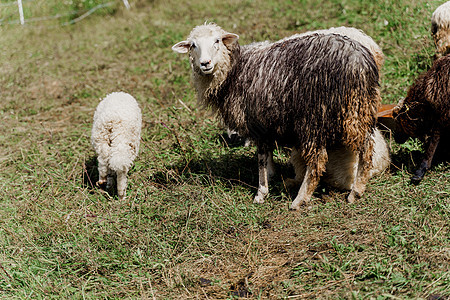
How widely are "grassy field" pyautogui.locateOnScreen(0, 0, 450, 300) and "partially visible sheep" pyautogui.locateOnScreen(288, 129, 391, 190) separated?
0.52 feet

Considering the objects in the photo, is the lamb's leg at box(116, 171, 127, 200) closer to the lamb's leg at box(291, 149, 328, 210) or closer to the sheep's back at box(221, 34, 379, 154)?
the sheep's back at box(221, 34, 379, 154)

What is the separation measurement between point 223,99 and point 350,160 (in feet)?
5.37

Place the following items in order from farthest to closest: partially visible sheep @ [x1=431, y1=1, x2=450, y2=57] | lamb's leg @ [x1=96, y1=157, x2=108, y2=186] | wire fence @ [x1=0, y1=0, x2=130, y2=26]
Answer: wire fence @ [x1=0, y1=0, x2=130, y2=26], partially visible sheep @ [x1=431, y1=1, x2=450, y2=57], lamb's leg @ [x1=96, y1=157, x2=108, y2=186]

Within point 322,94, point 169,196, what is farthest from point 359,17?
point 169,196

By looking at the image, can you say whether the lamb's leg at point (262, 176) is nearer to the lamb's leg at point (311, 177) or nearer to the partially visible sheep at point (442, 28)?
the lamb's leg at point (311, 177)

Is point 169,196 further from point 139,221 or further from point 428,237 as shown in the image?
point 428,237

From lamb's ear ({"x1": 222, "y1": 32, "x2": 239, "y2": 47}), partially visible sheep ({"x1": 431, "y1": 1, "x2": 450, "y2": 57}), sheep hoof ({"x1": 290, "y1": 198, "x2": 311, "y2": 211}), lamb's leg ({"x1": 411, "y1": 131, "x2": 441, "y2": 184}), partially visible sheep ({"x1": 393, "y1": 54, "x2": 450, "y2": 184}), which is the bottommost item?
sheep hoof ({"x1": 290, "y1": 198, "x2": 311, "y2": 211})

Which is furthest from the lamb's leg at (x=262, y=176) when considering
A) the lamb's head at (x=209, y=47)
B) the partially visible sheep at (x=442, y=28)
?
the partially visible sheep at (x=442, y=28)

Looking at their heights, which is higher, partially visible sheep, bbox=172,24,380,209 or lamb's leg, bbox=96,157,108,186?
partially visible sheep, bbox=172,24,380,209

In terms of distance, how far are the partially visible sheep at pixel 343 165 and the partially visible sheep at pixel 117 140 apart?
6.46 feet

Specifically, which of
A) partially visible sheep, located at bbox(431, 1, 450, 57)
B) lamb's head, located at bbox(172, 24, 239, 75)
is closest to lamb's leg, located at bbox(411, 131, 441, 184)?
partially visible sheep, located at bbox(431, 1, 450, 57)

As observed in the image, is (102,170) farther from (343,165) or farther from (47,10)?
(47,10)

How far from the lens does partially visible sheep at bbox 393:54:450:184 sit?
180 inches

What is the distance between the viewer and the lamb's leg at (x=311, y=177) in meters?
4.44
